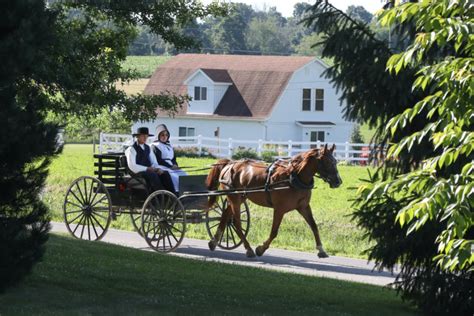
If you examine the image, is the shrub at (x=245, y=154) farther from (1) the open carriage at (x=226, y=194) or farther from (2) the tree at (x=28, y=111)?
(2) the tree at (x=28, y=111)

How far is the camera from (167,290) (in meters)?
12.4

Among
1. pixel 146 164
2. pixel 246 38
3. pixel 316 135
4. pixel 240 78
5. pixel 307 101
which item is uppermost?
pixel 246 38

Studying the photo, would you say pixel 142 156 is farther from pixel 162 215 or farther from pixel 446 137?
pixel 446 137

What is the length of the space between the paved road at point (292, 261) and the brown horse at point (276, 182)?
0.30m

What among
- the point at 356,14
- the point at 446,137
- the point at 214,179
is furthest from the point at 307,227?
the point at 446,137

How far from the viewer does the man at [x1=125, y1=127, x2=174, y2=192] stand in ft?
63.7

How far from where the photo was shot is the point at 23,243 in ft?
35.7

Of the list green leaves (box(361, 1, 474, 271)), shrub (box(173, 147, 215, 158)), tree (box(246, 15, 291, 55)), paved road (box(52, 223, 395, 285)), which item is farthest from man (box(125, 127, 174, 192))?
tree (box(246, 15, 291, 55))

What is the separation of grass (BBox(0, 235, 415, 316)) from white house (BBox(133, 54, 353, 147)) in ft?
154

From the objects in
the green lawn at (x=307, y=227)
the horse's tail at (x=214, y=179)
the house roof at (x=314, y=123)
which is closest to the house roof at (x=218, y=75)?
the house roof at (x=314, y=123)

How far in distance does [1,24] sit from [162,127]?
995cm

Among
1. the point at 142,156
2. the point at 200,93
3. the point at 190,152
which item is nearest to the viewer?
the point at 142,156

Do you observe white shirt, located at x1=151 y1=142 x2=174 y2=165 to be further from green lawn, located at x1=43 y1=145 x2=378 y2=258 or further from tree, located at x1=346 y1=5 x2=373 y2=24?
tree, located at x1=346 y1=5 x2=373 y2=24

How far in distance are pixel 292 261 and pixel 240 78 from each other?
46153mm
